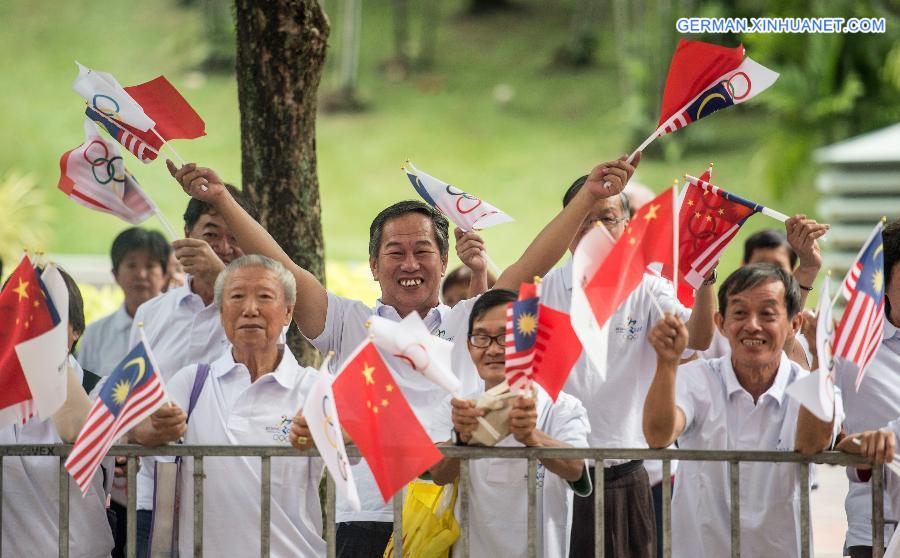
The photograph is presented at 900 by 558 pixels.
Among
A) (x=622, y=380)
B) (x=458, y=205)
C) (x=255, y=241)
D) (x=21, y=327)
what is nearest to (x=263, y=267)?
(x=255, y=241)

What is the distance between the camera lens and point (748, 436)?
13.4ft

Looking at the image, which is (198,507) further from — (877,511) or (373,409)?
(877,511)

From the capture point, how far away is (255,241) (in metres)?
4.61

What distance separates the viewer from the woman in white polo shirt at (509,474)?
12.7 ft

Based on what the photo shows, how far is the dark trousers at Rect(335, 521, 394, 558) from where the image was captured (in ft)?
14.5

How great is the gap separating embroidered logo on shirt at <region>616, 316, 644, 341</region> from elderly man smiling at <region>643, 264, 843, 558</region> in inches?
17.2

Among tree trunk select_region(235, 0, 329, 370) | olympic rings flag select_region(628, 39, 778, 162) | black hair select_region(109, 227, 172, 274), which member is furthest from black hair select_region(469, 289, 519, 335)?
black hair select_region(109, 227, 172, 274)

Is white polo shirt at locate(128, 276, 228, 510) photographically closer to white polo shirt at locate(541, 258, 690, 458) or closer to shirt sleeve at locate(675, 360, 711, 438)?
white polo shirt at locate(541, 258, 690, 458)

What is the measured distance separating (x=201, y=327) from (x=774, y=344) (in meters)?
2.22

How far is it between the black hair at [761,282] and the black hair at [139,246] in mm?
3499

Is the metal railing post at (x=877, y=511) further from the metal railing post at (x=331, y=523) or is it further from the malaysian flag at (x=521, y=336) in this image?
the metal railing post at (x=331, y=523)

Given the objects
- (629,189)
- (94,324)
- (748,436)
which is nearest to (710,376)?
(748,436)

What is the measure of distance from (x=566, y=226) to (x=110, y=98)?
1713 millimetres

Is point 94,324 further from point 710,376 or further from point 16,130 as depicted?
point 16,130
